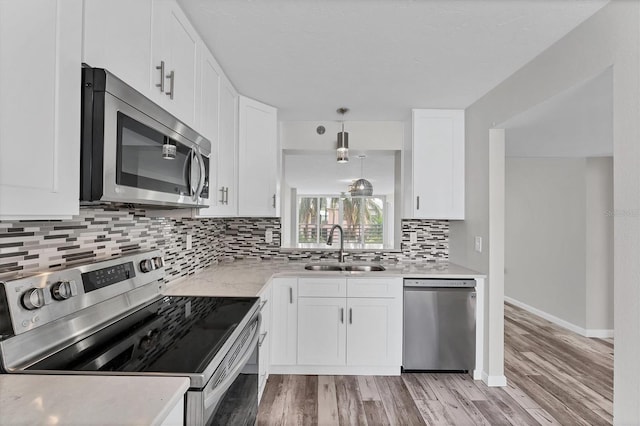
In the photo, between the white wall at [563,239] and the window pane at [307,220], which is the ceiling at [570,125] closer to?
the white wall at [563,239]

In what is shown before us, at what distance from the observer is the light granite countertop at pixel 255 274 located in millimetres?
2119

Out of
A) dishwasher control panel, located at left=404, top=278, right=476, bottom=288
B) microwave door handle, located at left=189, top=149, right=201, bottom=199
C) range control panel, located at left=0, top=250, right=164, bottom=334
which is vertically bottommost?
dishwasher control panel, located at left=404, top=278, right=476, bottom=288

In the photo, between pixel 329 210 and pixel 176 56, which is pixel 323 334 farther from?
pixel 329 210

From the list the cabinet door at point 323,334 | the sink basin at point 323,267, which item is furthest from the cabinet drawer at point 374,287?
the sink basin at point 323,267

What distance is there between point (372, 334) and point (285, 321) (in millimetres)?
720

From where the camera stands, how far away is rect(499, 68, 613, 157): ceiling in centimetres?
195

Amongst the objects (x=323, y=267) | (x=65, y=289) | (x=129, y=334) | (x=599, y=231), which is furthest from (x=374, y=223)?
(x=65, y=289)

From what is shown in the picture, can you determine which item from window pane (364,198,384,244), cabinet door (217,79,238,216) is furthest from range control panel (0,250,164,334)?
window pane (364,198,384,244)

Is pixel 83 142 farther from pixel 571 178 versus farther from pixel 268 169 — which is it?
pixel 571 178

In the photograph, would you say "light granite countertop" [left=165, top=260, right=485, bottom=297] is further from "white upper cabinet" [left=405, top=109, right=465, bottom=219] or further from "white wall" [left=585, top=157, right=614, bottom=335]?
"white wall" [left=585, top=157, right=614, bottom=335]

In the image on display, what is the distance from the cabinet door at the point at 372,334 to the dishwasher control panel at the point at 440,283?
0.63ft

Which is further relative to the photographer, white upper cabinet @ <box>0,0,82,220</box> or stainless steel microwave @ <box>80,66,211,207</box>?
stainless steel microwave @ <box>80,66,211,207</box>

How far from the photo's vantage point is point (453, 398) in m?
2.49

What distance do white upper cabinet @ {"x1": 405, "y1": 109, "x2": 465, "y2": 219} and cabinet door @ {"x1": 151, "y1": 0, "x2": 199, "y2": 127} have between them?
2.03 m
